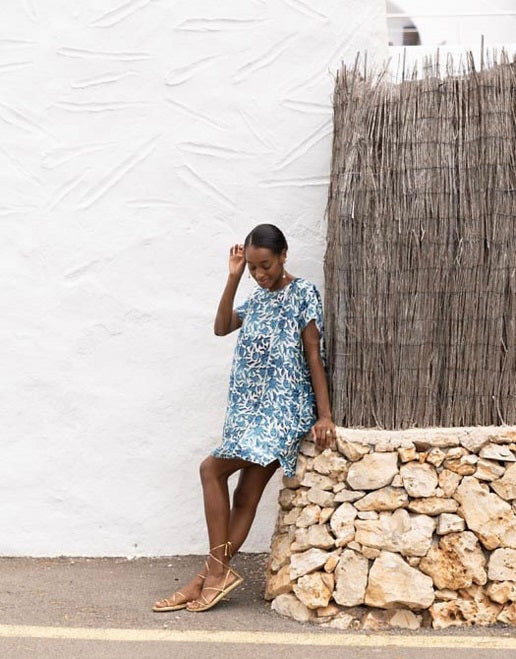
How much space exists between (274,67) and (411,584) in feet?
8.13

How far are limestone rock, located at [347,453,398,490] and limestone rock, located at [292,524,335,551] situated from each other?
0.22 metres

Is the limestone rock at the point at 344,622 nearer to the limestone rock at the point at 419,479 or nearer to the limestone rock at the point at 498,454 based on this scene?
the limestone rock at the point at 419,479

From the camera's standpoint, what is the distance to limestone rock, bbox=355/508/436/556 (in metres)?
3.96

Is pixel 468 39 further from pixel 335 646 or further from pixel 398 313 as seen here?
pixel 335 646

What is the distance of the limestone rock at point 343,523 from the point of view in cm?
402

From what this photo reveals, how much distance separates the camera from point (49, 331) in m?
4.96

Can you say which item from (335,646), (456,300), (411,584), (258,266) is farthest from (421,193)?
(335,646)

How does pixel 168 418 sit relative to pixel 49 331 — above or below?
below

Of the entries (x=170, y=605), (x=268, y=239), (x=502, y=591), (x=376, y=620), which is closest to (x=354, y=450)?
(x=376, y=620)

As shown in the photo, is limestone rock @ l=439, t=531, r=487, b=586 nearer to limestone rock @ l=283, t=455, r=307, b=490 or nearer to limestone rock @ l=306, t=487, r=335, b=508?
limestone rock @ l=306, t=487, r=335, b=508

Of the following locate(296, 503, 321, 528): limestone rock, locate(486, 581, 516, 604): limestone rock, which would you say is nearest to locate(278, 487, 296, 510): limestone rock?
locate(296, 503, 321, 528): limestone rock

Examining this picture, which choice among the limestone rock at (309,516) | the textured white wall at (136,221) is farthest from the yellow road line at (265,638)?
the textured white wall at (136,221)

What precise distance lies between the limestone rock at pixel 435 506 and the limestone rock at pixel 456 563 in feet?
0.33

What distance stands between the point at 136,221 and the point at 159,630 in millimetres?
1949
